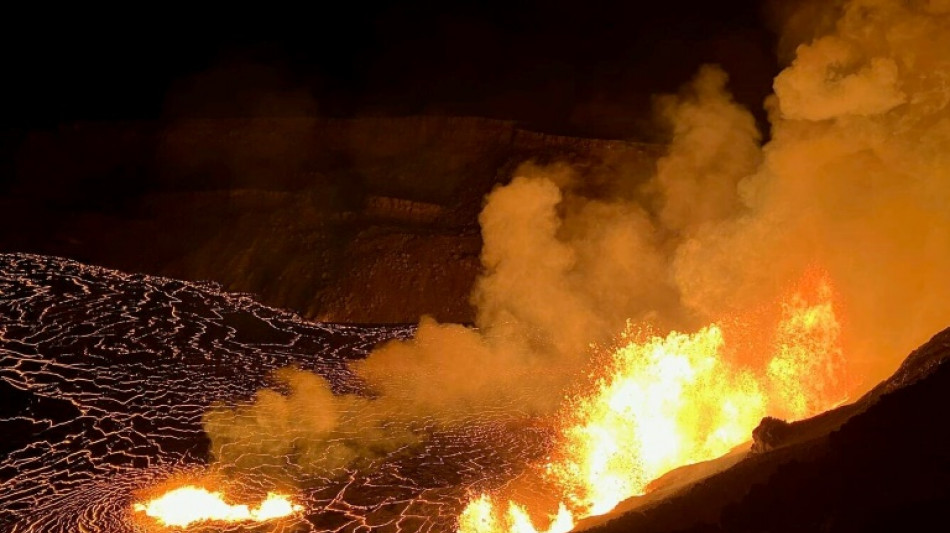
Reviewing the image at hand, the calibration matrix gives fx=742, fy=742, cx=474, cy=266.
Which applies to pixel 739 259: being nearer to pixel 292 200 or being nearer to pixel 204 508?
pixel 204 508

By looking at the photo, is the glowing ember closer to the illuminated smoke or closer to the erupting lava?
the illuminated smoke

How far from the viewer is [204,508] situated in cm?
908

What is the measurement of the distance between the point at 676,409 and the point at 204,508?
6521mm

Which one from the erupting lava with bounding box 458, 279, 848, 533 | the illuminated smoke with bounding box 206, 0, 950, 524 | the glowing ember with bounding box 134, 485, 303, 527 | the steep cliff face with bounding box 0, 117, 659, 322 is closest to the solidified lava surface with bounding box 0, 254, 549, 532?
the glowing ember with bounding box 134, 485, 303, 527

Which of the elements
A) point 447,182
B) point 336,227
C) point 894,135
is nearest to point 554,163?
point 447,182

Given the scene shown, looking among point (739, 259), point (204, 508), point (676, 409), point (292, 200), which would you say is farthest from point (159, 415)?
point (292, 200)

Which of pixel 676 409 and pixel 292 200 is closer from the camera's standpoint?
pixel 676 409

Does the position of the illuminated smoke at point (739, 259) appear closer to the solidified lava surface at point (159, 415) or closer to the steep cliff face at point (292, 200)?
the solidified lava surface at point (159, 415)

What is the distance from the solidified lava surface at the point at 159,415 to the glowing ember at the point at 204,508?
0.24m

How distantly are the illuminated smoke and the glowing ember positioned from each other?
1.19 m

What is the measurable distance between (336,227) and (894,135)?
15.5m

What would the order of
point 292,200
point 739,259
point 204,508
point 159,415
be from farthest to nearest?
point 292,200 → point 739,259 → point 159,415 → point 204,508

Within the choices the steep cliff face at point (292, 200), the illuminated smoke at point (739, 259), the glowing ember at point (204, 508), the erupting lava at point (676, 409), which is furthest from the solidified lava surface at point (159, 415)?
the steep cliff face at point (292, 200)

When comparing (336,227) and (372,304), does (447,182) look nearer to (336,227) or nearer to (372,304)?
(336,227)
